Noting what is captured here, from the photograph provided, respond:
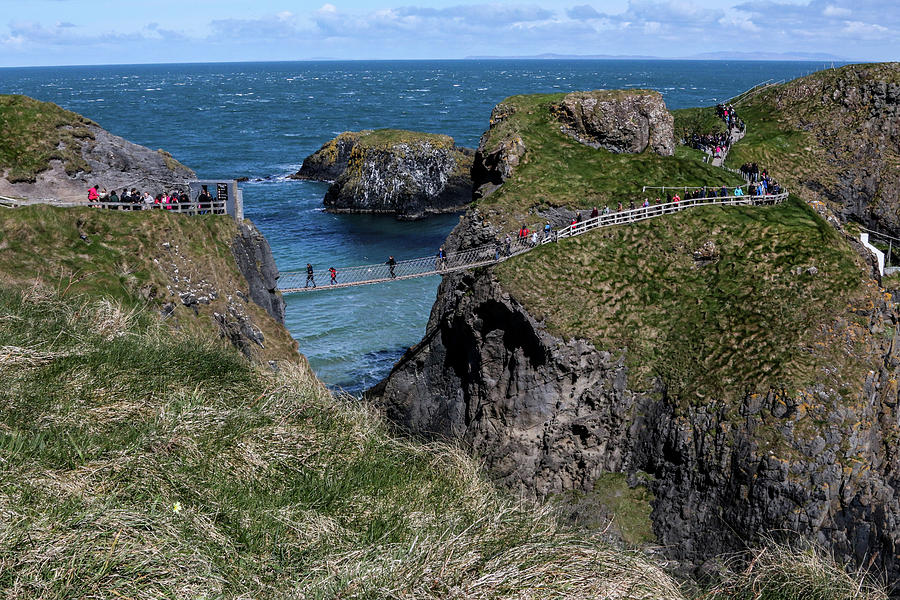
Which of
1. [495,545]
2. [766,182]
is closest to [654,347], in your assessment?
[766,182]

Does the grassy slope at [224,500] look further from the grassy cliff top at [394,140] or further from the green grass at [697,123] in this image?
the grassy cliff top at [394,140]

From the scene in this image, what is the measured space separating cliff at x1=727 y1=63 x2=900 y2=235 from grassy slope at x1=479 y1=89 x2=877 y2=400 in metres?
15.7

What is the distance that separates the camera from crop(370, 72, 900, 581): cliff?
27.4 meters

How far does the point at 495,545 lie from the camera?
1262 cm

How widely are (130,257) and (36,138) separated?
13.3 meters

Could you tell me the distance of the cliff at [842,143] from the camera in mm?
53500

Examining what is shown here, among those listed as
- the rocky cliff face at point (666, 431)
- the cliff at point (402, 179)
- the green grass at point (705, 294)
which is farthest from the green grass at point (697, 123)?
the cliff at point (402, 179)

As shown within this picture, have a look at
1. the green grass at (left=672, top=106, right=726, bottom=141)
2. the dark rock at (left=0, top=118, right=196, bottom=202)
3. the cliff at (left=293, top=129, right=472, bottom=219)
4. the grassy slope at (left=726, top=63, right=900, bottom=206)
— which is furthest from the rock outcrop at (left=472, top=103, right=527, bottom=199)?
the cliff at (left=293, top=129, right=472, bottom=219)

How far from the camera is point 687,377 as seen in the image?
3162cm

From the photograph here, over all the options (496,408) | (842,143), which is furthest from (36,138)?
(842,143)

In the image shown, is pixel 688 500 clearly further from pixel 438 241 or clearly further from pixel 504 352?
pixel 438 241

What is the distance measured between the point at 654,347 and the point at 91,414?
2449cm

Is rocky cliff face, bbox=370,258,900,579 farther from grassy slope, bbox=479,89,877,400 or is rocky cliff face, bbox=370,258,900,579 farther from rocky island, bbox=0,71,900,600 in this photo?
grassy slope, bbox=479,89,877,400

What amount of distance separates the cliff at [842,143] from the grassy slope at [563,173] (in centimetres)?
945
